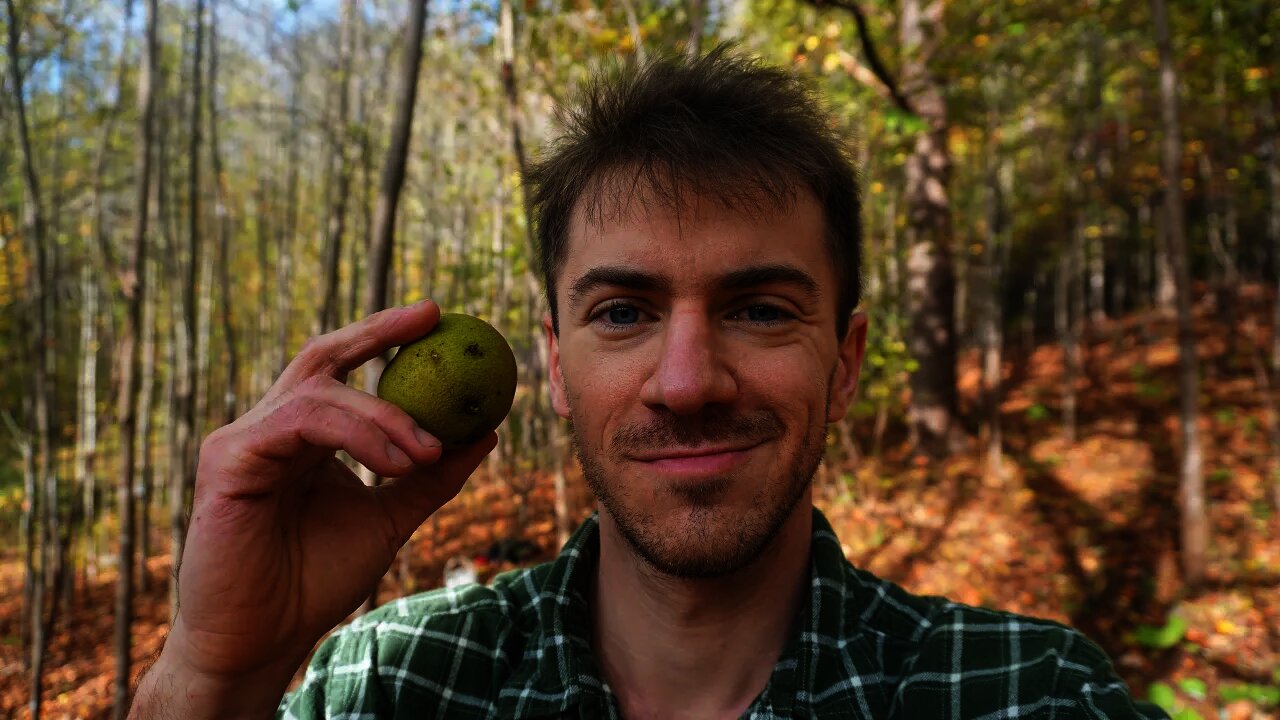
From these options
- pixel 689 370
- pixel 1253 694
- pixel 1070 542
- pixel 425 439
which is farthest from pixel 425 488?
pixel 1070 542

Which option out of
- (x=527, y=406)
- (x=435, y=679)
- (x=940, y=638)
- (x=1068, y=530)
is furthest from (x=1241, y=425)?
(x=435, y=679)

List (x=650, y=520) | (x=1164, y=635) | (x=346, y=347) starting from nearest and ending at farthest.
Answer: (x=346, y=347) < (x=650, y=520) < (x=1164, y=635)

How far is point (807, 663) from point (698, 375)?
0.81 meters

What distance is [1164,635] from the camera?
6.15 meters

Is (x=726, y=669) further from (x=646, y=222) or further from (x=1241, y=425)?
(x=1241, y=425)

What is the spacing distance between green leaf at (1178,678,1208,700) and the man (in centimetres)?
501

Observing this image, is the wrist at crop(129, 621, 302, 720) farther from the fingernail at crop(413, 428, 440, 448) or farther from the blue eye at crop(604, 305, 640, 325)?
the blue eye at crop(604, 305, 640, 325)

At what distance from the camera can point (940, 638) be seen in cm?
180

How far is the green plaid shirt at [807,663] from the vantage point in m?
1.68

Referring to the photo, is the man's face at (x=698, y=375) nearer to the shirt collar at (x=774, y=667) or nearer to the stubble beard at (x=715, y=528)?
the stubble beard at (x=715, y=528)

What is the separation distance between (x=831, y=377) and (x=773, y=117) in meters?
0.79

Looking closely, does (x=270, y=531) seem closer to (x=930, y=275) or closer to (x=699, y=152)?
(x=699, y=152)

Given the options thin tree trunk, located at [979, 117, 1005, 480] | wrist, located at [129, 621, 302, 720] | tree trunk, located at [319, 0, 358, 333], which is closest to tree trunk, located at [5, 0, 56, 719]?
tree trunk, located at [319, 0, 358, 333]

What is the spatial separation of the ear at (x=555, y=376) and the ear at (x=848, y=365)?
0.80 metres
